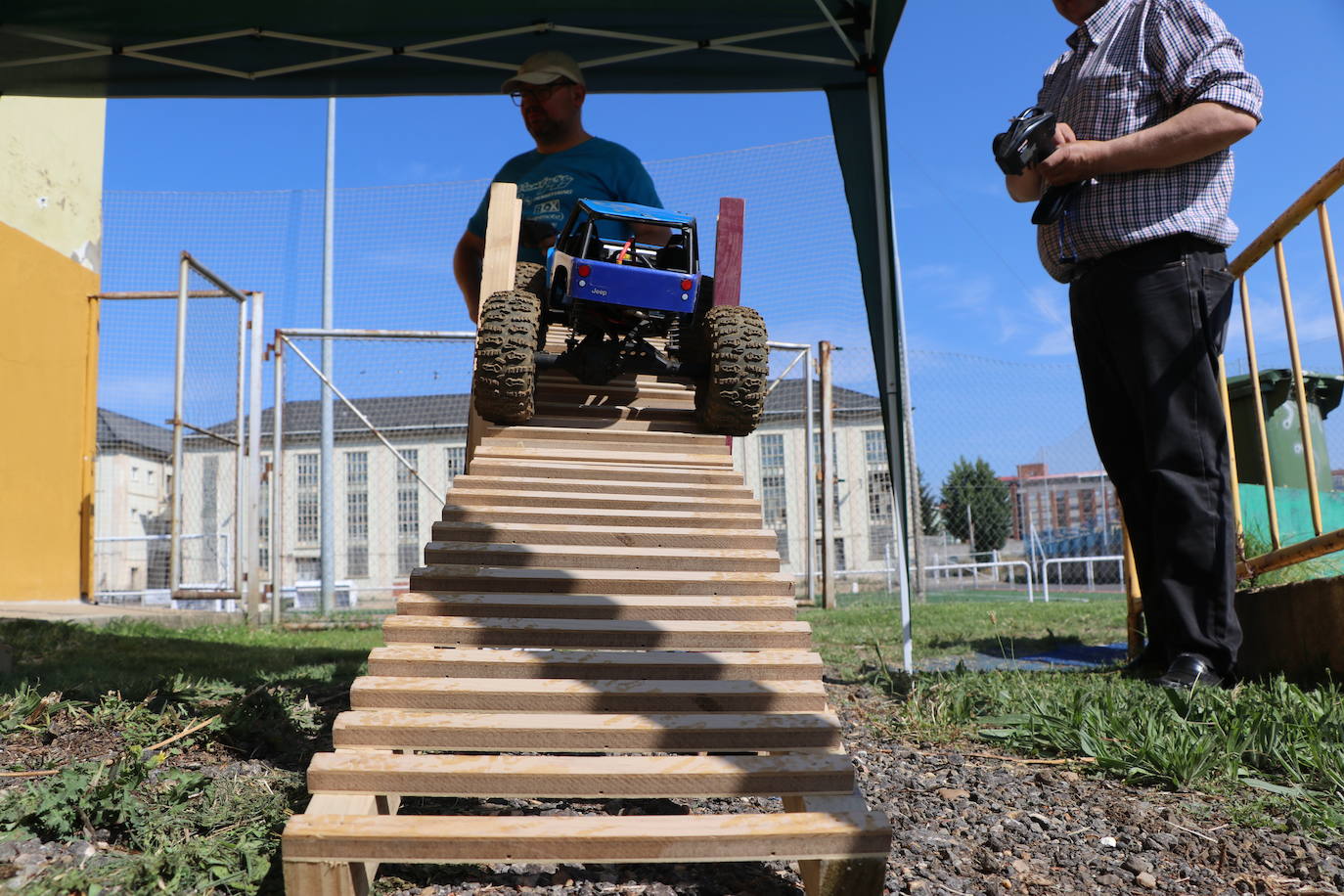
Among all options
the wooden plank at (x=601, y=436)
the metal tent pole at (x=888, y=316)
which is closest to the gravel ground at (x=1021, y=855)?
the wooden plank at (x=601, y=436)

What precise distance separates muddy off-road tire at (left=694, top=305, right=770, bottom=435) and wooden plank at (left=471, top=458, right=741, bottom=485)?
0.39 metres

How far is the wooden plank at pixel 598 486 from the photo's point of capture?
2.60 metres

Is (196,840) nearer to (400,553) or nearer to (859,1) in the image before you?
(859,1)

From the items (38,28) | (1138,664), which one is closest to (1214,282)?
(1138,664)

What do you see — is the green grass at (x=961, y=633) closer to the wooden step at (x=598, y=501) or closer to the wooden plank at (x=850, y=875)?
the wooden step at (x=598, y=501)

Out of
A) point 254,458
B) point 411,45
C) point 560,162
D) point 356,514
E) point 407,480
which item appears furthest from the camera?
point 407,480

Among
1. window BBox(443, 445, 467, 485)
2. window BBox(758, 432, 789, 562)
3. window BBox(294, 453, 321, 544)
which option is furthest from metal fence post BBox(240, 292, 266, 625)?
window BBox(294, 453, 321, 544)

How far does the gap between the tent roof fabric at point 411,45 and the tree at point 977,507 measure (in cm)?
1538

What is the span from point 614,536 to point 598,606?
303mm

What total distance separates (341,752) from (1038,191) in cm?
275

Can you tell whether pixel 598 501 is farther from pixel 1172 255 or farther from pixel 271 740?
pixel 1172 255

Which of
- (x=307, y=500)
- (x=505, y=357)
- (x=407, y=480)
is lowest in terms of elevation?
(x=505, y=357)

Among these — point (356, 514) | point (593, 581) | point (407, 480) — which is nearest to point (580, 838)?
point (593, 581)

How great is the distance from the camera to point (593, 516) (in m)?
2.47
